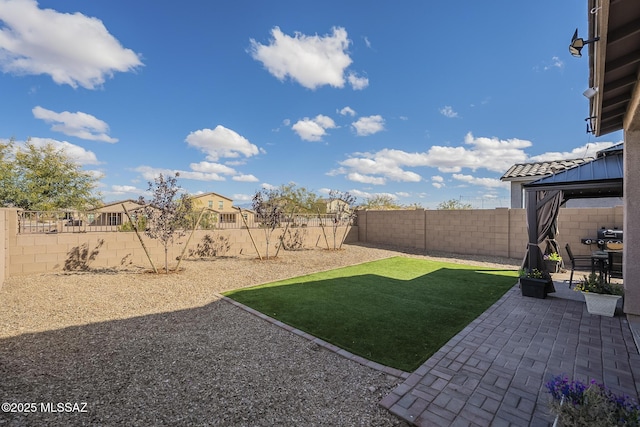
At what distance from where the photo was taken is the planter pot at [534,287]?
5.07 m

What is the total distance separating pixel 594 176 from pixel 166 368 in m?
7.15

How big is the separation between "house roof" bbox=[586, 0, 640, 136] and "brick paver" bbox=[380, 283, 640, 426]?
2958mm

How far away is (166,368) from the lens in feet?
8.97

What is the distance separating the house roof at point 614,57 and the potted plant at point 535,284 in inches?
109

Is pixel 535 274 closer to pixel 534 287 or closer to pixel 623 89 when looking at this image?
pixel 534 287

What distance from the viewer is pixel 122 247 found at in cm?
788

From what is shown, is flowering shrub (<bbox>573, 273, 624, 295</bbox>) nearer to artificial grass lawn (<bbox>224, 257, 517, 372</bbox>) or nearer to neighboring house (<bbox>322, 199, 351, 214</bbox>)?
artificial grass lawn (<bbox>224, 257, 517, 372</bbox>)

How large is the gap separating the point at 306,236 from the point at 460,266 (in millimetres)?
6541

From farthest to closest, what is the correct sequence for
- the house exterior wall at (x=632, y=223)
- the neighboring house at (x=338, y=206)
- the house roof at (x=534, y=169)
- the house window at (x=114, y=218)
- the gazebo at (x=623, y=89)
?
the neighboring house at (x=338, y=206)
the house roof at (x=534, y=169)
the house window at (x=114, y=218)
the house exterior wall at (x=632, y=223)
the gazebo at (x=623, y=89)

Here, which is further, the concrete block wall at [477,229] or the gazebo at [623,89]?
the concrete block wall at [477,229]

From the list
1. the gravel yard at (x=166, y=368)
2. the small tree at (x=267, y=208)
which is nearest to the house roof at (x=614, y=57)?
the gravel yard at (x=166, y=368)

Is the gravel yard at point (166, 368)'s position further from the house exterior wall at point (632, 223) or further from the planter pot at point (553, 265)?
the planter pot at point (553, 265)

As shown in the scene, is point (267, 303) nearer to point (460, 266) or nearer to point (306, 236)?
point (460, 266)

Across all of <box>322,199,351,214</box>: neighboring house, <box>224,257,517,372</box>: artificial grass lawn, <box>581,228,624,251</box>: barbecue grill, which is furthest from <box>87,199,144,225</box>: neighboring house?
<box>581,228,624,251</box>: barbecue grill
